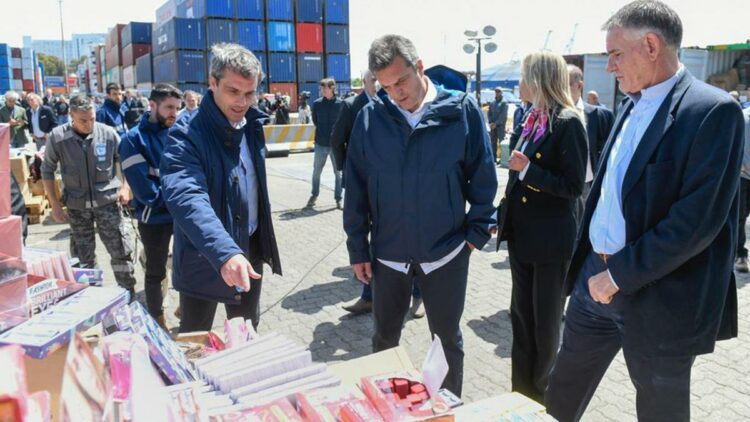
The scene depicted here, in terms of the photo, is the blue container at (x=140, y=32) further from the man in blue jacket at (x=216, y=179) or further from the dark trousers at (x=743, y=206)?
the man in blue jacket at (x=216, y=179)

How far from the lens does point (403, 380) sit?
1642mm

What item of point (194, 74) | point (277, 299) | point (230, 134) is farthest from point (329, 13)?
point (230, 134)

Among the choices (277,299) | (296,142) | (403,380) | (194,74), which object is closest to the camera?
(403,380)

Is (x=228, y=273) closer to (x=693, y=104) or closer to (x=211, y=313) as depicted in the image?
(x=211, y=313)

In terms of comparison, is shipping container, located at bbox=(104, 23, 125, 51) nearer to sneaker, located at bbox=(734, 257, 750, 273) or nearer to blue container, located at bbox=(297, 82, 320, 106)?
blue container, located at bbox=(297, 82, 320, 106)

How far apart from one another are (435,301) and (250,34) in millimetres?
29554

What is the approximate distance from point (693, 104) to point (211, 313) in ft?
7.51

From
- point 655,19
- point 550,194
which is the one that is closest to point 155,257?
point 550,194

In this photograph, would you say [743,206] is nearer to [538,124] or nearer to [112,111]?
[538,124]

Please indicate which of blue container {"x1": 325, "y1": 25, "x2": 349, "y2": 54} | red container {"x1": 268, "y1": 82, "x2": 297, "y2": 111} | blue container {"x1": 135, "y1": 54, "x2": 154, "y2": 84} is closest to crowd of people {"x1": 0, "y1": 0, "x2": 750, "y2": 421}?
red container {"x1": 268, "y1": 82, "x2": 297, "y2": 111}

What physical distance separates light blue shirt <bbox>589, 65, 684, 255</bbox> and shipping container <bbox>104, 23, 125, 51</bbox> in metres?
51.6

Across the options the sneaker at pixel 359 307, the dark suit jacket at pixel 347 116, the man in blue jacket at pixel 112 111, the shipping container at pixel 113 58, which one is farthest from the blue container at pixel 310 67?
the sneaker at pixel 359 307

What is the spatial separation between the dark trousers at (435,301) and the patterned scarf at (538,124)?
27.7 inches

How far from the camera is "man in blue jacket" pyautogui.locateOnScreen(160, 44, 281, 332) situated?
7.72ft
